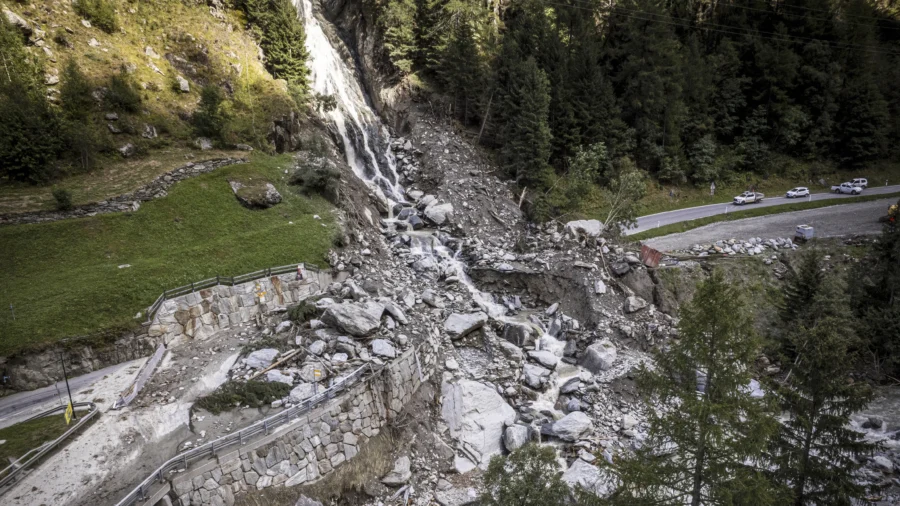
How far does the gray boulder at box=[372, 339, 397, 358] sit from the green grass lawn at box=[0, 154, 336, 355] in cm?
888

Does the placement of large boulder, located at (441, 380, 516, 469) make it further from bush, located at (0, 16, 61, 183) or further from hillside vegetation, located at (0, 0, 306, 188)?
bush, located at (0, 16, 61, 183)

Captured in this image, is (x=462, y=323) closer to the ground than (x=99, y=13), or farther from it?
closer to the ground

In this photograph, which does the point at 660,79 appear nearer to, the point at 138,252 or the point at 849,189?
the point at 849,189

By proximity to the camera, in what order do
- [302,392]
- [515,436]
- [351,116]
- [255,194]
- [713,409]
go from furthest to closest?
[351,116] → [255,194] → [515,436] → [302,392] → [713,409]

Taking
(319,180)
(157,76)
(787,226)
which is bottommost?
(787,226)

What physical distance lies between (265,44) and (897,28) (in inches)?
2884

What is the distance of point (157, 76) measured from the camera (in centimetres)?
3506

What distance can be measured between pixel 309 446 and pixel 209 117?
1064 inches

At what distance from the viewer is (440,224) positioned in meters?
36.1

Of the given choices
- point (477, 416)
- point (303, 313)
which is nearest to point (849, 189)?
point (477, 416)

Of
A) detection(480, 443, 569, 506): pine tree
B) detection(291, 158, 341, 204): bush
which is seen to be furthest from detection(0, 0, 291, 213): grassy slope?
detection(480, 443, 569, 506): pine tree

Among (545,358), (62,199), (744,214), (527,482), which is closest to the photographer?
(527,482)

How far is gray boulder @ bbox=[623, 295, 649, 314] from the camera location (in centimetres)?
2833

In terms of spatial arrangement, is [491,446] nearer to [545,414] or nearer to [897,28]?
[545,414]
